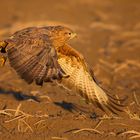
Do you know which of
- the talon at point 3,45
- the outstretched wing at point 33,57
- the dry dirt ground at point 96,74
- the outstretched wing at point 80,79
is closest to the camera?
the outstretched wing at point 33,57

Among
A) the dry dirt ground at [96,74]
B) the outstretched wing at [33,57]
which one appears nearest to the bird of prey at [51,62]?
the outstretched wing at [33,57]

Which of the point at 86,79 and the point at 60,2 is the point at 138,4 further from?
the point at 86,79

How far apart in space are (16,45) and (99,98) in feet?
4.39

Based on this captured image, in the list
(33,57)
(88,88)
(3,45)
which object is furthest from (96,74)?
(33,57)

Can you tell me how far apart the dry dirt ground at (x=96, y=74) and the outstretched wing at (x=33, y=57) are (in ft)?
2.26

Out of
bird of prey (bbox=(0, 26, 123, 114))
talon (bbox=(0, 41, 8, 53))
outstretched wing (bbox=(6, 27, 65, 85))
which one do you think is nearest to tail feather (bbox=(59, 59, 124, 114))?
bird of prey (bbox=(0, 26, 123, 114))

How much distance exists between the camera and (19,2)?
65.2ft

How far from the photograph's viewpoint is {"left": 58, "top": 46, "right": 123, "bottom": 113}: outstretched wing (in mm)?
9242

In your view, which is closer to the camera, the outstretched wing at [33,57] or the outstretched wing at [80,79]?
the outstretched wing at [33,57]

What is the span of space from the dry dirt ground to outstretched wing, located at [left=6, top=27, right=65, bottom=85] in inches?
27.1

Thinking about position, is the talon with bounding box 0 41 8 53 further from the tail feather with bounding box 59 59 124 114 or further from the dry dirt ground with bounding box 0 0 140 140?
the tail feather with bounding box 59 59 124 114

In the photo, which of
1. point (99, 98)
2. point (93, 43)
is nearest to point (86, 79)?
point (99, 98)

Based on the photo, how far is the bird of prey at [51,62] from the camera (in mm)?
8195

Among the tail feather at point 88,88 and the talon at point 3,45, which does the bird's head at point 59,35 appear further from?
the talon at point 3,45
